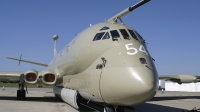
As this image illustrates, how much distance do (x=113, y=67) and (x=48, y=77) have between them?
6428 mm

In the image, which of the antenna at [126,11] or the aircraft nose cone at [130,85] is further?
the antenna at [126,11]

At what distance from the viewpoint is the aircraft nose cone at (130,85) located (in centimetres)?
561

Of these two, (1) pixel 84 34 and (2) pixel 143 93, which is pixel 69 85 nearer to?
(1) pixel 84 34

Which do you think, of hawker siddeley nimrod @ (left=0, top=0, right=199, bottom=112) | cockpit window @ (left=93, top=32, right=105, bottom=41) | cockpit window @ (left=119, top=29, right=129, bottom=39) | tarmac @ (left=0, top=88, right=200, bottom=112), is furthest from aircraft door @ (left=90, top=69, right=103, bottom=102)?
cockpit window @ (left=119, top=29, right=129, bottom=39)

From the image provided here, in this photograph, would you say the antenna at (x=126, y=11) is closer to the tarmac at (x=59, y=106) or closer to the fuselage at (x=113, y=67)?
the fuselage at (x=113, y=67)

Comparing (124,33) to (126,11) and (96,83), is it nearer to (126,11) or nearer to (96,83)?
(126,11)

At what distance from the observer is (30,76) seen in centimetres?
1238

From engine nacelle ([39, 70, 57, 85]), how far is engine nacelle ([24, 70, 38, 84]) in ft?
1.14

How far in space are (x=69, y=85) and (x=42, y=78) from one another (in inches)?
91.9

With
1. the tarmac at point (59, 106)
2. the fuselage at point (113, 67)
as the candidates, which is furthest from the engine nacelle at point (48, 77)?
the fuselage at point (113, 67)

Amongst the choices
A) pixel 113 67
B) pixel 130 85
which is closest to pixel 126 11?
pixel 113 67

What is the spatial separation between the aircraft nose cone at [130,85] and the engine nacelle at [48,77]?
5.90m

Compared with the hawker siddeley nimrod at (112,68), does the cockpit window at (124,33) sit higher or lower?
higher

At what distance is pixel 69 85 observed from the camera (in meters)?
10.0
